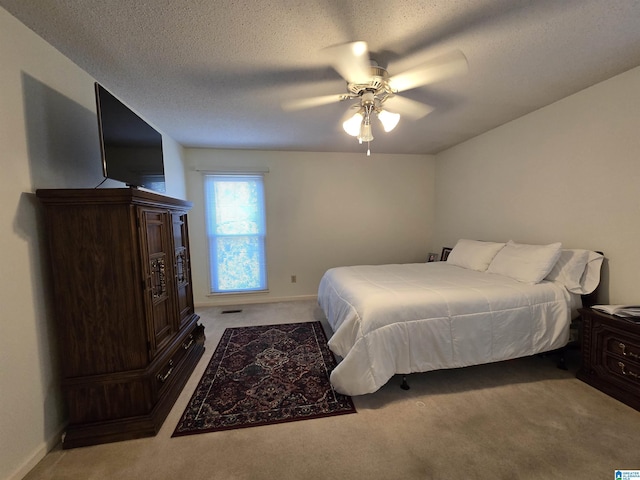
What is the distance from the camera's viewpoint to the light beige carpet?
4.31 feet

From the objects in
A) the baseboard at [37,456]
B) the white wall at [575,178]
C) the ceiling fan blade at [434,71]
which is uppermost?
the ceiling fan blade at [434,71]

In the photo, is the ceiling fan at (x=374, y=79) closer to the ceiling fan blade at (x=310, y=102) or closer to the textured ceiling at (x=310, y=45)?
the ceiling fan blade at (x=310, y=102)

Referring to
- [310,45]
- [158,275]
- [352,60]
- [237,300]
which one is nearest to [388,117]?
[352,60]

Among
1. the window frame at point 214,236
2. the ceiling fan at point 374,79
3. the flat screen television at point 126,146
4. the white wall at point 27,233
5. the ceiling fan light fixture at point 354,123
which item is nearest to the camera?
the white wall at point 27,233

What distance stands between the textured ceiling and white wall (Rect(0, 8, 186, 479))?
23 cm

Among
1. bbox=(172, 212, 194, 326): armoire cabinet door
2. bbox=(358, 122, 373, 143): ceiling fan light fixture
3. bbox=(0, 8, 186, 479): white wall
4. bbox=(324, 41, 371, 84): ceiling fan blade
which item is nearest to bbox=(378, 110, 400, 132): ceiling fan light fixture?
bbox=(358, 122, 373, 143): ceiling fan light fixture

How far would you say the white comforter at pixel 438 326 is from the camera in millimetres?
1780

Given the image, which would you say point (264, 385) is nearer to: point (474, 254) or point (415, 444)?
point (415, 444)

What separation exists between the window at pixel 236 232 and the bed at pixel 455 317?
194 centimetres

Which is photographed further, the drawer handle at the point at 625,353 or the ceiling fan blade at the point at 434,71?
the drawer handle at the point at 625,353

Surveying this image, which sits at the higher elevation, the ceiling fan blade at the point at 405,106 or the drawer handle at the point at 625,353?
the ceiling fan blade at the point at 405,106

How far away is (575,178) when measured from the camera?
7.68ft

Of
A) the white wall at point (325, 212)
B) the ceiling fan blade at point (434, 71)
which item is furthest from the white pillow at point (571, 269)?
the white wall at point (325, 212)

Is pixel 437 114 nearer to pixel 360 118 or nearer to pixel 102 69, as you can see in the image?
pixel 360 118
